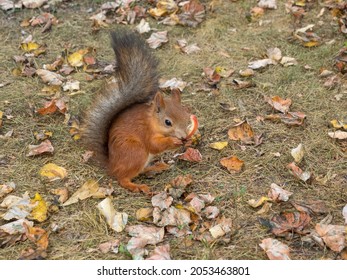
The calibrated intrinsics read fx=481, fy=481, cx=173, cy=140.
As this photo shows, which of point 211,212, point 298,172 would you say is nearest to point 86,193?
point 211,212

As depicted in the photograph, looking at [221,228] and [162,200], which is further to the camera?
[162,200]

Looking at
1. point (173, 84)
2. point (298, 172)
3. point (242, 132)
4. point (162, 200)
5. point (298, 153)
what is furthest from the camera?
point (173, 84)

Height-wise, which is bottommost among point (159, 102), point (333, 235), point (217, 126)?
point (217, 126)

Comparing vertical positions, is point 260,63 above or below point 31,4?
below

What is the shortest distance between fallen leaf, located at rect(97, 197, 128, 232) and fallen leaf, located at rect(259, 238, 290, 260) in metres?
0.70

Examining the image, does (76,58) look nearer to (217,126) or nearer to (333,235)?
(217,126)

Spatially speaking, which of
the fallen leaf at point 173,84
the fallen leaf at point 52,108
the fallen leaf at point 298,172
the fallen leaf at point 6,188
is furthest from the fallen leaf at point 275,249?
the fallen leaf at point 52,108

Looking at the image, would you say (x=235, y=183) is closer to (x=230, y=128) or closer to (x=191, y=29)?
(x=230, y=128)

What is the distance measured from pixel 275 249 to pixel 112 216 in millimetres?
833

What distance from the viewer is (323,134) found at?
3.02 m

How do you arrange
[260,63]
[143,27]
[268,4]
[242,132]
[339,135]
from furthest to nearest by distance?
[268,4]
[143,27]
[260,63]
[242,132]
[339,135]

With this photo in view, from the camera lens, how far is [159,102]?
2.65 meters

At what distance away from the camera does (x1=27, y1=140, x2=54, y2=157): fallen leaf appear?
116 inches

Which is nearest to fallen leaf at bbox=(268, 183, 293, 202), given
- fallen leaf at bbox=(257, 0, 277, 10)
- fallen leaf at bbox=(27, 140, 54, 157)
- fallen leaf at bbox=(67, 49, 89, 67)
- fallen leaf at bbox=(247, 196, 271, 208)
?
fallen leaf at bbox=(247, 196, 271, 208)
